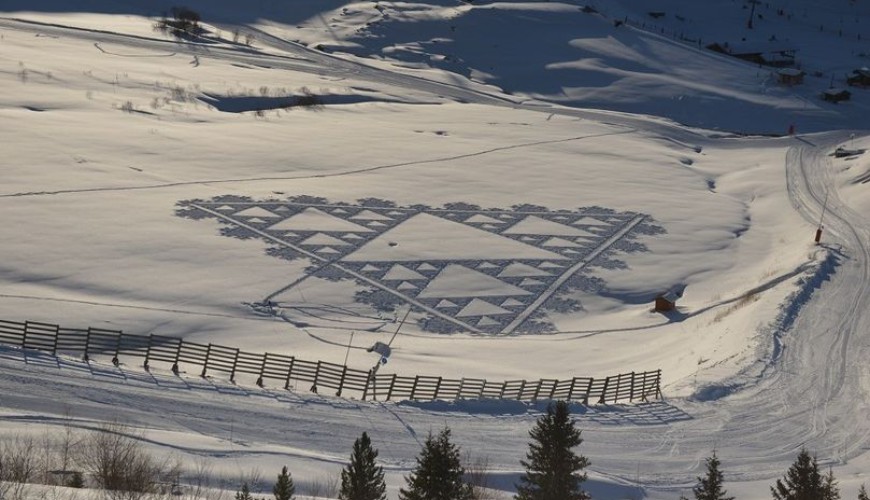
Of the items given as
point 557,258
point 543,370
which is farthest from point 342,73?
point 543,370

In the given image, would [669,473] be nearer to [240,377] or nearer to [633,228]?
[240,377]

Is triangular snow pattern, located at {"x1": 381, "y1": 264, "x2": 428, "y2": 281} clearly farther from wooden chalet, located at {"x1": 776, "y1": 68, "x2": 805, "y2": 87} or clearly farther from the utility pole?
the utility pole

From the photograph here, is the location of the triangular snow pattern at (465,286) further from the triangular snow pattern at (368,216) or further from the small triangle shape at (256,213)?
the small triangle shape at (256,213)

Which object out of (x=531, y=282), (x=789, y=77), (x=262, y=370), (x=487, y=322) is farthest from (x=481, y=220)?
(x=789, y=77)

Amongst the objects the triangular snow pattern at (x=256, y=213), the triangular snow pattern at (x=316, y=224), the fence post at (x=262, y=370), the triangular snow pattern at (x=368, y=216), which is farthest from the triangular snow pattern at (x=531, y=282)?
the fence post at (x=262, y=370)

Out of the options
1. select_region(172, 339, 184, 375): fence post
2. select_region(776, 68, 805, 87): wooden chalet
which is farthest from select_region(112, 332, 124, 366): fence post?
select_region(776, 68, 805, 87): wooden chalet

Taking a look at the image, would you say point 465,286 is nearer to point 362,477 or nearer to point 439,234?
point 439,234
